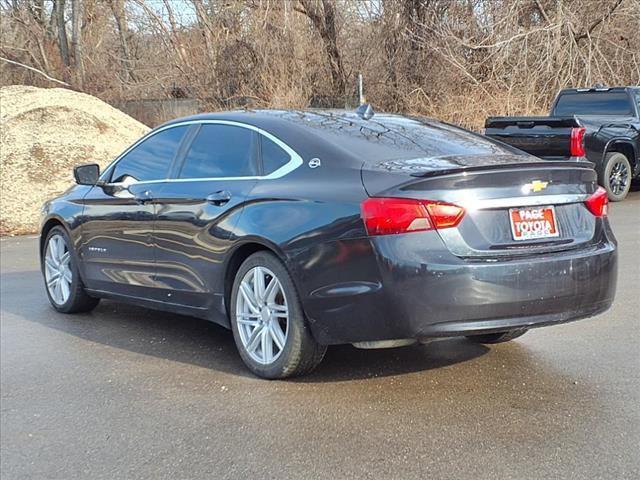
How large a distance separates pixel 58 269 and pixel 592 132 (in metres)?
9.13

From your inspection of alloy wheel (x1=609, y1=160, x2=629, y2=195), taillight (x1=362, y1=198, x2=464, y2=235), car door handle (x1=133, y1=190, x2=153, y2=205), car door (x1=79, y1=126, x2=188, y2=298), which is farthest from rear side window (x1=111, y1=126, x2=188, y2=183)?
alloy wheel (x1=609, y1=160, x2=629, y2=195)

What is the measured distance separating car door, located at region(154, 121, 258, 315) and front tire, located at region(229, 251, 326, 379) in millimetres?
224

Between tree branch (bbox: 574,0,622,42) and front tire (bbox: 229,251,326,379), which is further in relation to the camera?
tree branch (bbox: 574,0,622,42)

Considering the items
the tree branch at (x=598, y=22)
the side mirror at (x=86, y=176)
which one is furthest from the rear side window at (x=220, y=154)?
the tree branch at (x=598, y=22)

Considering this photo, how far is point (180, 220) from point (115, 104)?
785 inches

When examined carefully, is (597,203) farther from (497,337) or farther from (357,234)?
(357,234)

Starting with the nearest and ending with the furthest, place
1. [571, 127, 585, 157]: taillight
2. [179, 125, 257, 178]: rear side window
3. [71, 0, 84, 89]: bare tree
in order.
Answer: [179, 125, 257, 178]: rear side window → [571, 127, 585, 157]: taillight → [71, 0, 84, 89]: bare tree

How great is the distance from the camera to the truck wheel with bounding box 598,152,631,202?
13034 mm

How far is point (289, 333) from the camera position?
461 centimetres

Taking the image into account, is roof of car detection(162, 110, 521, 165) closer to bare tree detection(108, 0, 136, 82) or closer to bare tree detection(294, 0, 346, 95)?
bare tree detection(294, 0, 346, 95)

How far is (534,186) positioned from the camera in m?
4.36

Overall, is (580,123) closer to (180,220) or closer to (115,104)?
(180,220)

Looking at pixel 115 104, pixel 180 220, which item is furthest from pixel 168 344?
pixel 115 104

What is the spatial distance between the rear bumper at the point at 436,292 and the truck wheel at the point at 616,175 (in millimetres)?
9251
